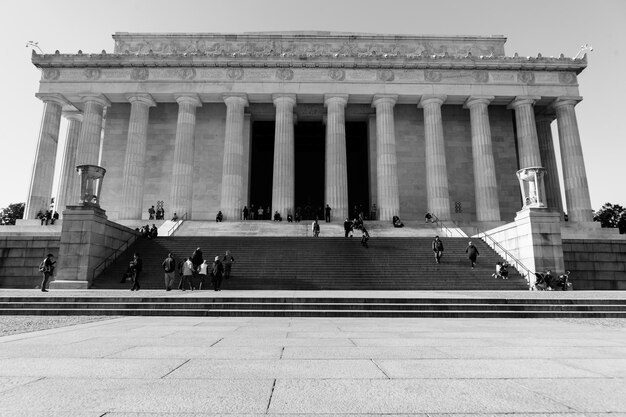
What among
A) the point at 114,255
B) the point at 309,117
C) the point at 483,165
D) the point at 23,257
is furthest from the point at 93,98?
the point at 483,165

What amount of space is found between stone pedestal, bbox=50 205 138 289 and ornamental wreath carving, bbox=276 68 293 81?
22086mm

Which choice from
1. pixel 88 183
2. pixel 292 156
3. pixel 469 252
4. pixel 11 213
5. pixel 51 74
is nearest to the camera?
pixel 88 183

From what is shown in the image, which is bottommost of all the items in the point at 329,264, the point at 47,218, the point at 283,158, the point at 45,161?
the point at 329,264

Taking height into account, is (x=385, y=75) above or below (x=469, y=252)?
above

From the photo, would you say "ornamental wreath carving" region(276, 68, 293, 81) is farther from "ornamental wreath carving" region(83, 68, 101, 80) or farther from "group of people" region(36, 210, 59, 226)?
"group of people" region(36, 210, 59, 226)

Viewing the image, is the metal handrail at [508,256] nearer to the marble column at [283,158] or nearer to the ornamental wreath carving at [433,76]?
the marble column at [283,158]

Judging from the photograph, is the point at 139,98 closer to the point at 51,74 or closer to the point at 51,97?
the point at 51,97

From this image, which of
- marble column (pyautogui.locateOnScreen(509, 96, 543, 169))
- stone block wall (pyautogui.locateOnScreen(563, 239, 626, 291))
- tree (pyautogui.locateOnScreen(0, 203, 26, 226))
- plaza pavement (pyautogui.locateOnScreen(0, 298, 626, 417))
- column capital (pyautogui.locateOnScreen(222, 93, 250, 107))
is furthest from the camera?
tree (pyautogui.locateOnScreen(0, 203, 26, 226))

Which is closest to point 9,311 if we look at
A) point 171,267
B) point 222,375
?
point 171,267

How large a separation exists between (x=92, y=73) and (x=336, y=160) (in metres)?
24.5

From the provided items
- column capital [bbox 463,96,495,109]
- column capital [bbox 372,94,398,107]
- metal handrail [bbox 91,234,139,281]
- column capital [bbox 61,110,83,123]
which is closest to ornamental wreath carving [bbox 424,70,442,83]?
column capital [bbox 463,96,495,109]

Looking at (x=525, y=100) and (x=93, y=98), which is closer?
(x=93, y=98)

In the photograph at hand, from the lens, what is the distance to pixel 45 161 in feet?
119

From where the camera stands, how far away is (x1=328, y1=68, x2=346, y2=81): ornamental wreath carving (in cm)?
3791
